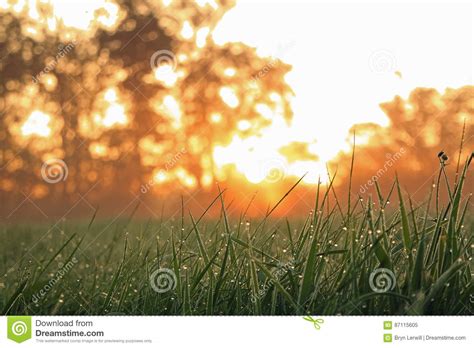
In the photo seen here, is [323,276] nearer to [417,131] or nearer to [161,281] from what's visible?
[161,281]

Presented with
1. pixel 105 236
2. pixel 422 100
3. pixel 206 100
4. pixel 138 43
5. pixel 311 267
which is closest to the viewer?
pixel 311 267

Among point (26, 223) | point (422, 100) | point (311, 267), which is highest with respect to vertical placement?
point (422, 100)

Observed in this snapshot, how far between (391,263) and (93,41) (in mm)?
9088

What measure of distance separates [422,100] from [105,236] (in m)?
5.22

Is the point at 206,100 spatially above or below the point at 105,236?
above

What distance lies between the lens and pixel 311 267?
2109 millimetres

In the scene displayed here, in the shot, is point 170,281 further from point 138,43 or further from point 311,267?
point 138,43

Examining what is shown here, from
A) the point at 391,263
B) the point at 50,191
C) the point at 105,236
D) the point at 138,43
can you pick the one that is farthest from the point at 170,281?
the point at 50,191
